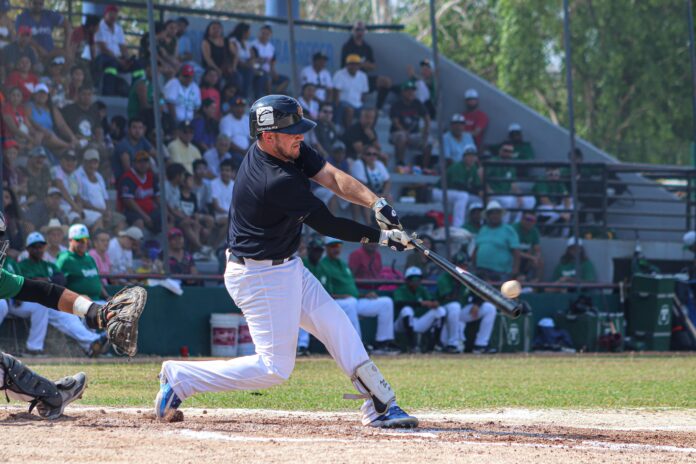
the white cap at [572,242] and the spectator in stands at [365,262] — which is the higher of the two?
the white cap at [572,242]

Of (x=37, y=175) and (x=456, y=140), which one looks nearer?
(x=37, y=175)

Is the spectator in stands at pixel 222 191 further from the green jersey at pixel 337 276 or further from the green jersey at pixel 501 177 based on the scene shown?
the green jersey at pixel 501 177

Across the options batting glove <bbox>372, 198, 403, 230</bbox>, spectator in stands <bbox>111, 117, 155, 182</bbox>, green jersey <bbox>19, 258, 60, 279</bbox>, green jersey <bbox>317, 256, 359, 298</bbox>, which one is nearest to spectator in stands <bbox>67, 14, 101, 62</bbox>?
spectator in stands <bbox>111, 117, 155, 182</bbox>

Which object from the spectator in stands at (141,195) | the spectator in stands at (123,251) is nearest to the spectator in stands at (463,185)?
the spectator in stands at (141,195)

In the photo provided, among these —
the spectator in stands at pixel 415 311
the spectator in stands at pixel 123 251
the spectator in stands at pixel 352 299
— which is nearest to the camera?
the spectator in stands at pixel 123 251

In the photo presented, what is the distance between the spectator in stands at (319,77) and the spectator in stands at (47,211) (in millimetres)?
5405

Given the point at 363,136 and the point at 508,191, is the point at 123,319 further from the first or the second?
the point at 508,191

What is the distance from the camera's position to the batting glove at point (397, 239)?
624cm

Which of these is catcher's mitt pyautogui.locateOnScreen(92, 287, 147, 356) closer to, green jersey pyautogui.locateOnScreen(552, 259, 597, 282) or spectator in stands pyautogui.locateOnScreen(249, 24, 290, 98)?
spectator in stands pyautogui.locateOnScreen(249, 24, 290, 98)

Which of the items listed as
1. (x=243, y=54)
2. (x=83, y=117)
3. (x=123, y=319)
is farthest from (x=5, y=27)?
(x=123, y=319)

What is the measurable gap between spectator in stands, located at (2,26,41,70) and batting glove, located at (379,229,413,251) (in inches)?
312

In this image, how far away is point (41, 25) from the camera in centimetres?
1335

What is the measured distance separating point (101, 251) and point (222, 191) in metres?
2.13

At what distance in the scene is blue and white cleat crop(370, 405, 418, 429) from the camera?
6555mm
